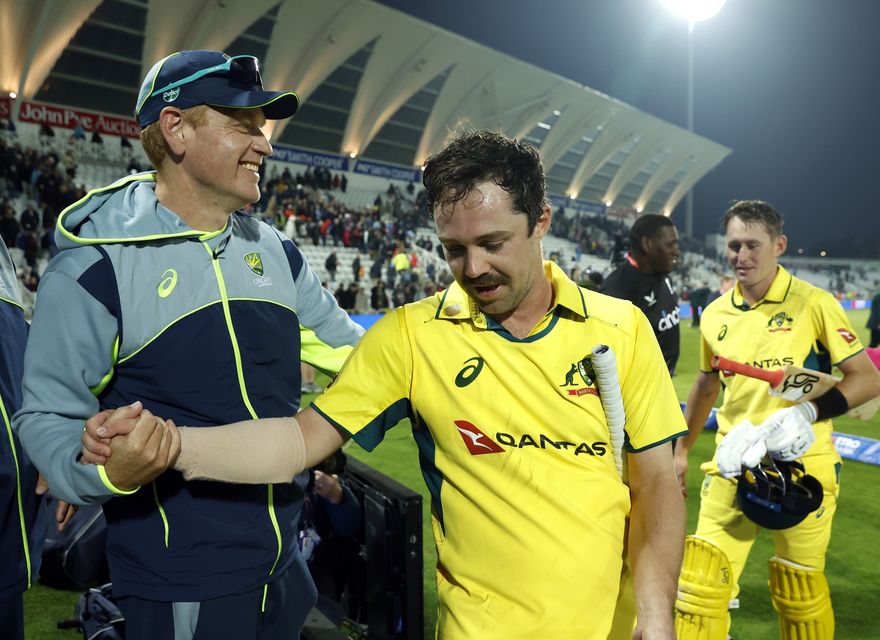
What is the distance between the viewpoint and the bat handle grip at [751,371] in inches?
126

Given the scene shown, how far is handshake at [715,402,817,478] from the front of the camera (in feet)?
9.23

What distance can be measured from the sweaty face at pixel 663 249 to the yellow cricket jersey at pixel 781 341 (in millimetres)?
977

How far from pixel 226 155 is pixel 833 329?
3012mm

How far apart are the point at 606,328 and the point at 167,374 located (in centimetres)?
124

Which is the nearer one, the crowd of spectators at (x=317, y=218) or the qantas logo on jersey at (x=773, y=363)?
the qantas logo on jersey at (x=773, y=363)

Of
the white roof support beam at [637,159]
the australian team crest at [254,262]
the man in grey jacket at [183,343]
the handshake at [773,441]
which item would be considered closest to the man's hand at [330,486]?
the man in grey jacket at [183,343]

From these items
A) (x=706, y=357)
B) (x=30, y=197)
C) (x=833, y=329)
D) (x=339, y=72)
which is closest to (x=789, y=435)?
(x=833, y=329)

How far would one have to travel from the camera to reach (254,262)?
6.68 ft

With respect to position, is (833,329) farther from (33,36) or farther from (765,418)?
(33,36)

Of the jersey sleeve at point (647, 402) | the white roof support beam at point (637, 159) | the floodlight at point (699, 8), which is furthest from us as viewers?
the white roof support beam at point (637, 159)

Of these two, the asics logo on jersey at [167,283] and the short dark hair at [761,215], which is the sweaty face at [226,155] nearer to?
the asics logo on jersey at [167,283]

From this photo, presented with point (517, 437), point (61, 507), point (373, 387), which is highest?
point (373, 387)

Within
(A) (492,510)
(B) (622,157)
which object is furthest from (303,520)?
(B) (622,157)

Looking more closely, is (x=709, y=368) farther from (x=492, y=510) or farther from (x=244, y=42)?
(x=244, y=42)
